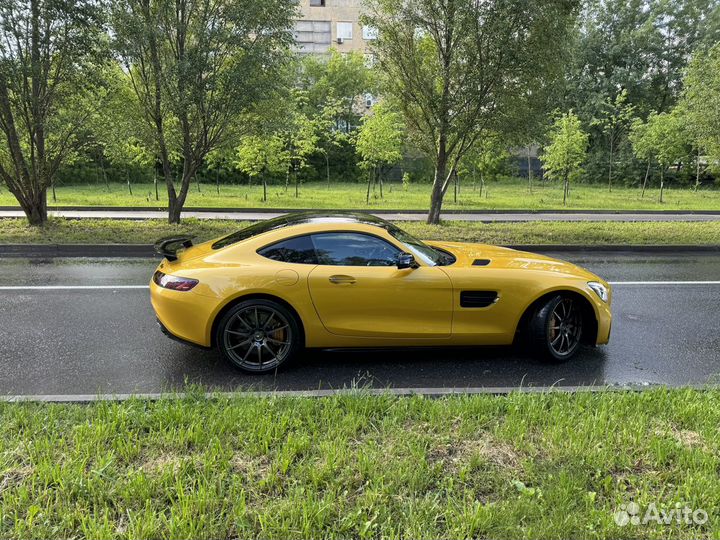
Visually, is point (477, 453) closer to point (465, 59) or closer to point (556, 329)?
point (556, 329)

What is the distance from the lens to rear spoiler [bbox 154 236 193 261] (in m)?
4.72

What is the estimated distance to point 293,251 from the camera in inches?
173

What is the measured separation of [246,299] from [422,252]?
1688 mm

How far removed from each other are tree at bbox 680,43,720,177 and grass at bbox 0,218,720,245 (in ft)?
9.11

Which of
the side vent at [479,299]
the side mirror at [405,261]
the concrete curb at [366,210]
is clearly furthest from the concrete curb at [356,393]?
the concrete curb at [366,210]

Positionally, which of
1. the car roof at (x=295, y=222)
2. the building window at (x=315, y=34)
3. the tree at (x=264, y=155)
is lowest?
the car roof at (x=295, y=222)

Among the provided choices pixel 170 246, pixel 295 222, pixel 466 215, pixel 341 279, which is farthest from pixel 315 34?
pixel 341 279

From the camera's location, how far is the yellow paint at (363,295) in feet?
13.8

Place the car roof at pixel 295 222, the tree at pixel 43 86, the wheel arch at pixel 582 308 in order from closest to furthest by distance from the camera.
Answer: the wheel arch at pixel 582 308, the car roof at pixel 295 222, the tree at pixel 43 86

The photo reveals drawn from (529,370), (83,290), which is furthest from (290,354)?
(83,290)

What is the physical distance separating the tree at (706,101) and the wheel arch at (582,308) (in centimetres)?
1361

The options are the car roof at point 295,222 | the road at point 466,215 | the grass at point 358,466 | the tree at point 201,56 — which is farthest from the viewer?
the road at point 466,215

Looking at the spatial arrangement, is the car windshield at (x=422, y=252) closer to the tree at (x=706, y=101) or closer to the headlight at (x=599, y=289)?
the headlight at (x=599, y=289)

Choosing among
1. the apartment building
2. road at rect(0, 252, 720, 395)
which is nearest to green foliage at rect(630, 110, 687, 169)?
road at rect(0, 252, 720, 395)
